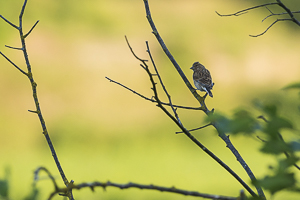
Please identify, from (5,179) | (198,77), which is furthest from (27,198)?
(198,77)

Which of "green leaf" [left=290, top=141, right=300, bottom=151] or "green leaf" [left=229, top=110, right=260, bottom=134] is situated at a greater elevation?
"green leaf" [left=229, top=110, right=260, bottom=134]

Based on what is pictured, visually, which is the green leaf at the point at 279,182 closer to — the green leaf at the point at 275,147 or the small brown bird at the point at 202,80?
the green leaf at the point at 275,147

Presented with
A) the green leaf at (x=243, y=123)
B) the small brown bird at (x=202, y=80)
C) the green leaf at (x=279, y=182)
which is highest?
the small brown bird at (x=202, y=80)

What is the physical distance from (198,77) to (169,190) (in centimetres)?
244

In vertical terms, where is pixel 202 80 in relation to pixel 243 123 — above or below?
above

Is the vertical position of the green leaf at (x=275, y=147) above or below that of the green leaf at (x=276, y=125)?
below

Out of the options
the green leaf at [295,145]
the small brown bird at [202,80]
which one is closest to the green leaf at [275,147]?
the green leaf at [295,145]

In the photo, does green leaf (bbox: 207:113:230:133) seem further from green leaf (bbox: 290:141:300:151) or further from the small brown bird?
the small brown bird

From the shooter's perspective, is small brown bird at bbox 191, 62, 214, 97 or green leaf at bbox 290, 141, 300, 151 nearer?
green leaf at bbox 290, 141, 300, 151

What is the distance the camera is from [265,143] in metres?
0.35

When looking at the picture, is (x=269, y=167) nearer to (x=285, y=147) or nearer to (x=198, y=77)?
(x=285, y=147)

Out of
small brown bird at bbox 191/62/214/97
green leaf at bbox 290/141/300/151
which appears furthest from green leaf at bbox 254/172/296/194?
small brown bird at bbox 191/62/214/97

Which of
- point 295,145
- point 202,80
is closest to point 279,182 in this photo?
point 295,145

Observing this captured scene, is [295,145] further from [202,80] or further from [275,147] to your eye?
[202,80]
